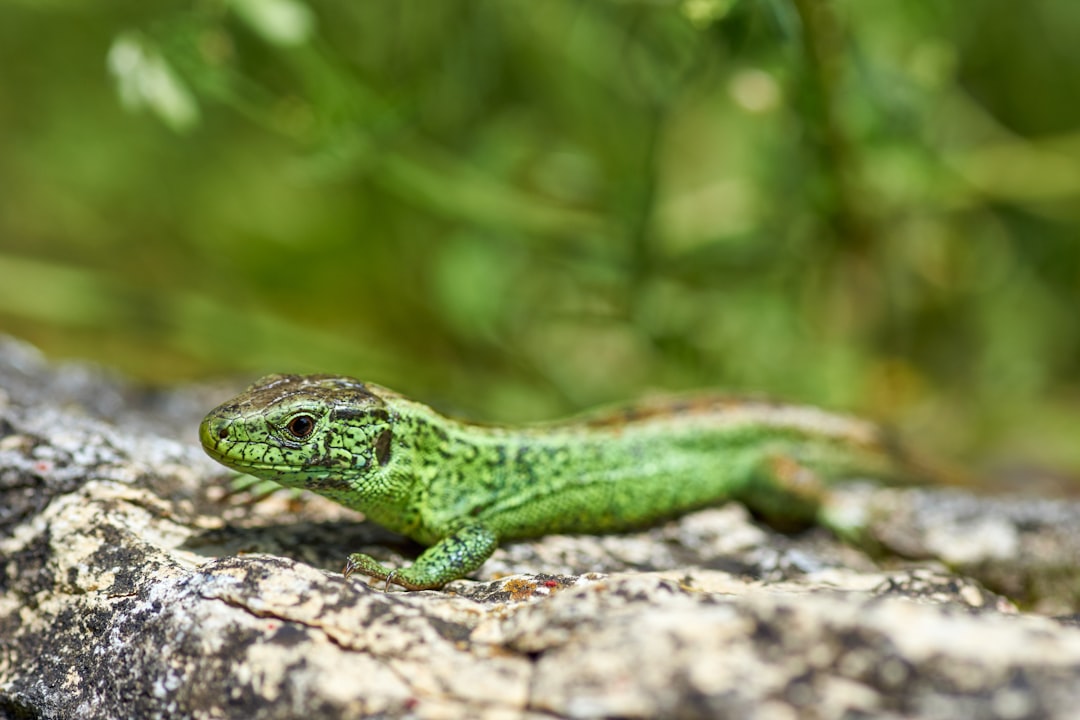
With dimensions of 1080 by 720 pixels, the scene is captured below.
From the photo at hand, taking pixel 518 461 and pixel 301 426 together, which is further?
pixel 518 461

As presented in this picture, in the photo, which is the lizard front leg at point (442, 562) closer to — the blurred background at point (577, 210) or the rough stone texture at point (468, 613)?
the rough stone texture at point (468, 613)

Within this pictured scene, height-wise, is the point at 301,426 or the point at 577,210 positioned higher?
the point at 577,210

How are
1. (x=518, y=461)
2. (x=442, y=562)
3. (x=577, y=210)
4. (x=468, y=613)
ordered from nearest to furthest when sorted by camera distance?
1. (x=468, y=613)
2. (x=442, y=562)
3. (x=518, y=461)
4. (x=577, y=210)

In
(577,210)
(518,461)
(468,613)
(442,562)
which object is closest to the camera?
(468,613)

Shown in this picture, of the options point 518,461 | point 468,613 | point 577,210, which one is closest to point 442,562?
point 468,613

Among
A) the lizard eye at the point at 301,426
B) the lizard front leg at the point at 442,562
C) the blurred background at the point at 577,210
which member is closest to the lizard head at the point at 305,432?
the lizard eye at the point at 301,426

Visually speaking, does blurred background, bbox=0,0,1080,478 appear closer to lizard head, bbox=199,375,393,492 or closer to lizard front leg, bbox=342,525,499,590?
lizard head, bbox=199,375,393,492

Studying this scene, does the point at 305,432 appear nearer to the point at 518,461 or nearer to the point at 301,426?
the point at 301,426

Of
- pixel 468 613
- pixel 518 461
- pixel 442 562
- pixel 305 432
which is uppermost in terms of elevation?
pixel 518 461
